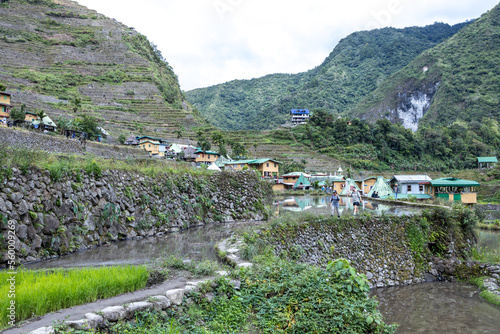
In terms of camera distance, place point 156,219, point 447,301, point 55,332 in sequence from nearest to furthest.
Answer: point 55,332 < point 447,301 < point 156,219

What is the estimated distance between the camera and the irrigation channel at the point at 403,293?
8.70 meters

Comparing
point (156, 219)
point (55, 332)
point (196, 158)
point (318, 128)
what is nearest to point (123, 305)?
point (55, 332)

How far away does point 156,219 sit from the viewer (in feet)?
43.5

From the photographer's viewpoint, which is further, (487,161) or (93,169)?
(487,161)

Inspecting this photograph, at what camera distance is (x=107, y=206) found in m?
11.0

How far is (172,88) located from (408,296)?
8549cm

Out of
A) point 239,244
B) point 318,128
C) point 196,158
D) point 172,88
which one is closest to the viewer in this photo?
point 239,244

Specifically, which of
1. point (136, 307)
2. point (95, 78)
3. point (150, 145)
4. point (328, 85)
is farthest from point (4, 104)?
point (328, 85)

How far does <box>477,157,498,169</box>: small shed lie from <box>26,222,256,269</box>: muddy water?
216 ft

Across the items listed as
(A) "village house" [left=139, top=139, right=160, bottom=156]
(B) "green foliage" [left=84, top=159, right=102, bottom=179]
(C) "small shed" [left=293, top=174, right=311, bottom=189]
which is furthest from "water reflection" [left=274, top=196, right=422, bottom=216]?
(A) "village house" [left=139, top=139, right=160, bottom=156]

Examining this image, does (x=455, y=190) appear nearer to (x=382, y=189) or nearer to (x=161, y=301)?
(x=382, y=189)

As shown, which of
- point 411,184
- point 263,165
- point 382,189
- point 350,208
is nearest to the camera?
point 350,208

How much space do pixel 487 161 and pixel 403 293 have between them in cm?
6164

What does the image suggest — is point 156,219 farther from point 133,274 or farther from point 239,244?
point 133,274
